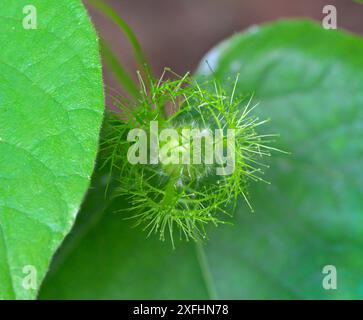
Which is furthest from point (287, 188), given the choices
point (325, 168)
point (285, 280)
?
point (285, 280)

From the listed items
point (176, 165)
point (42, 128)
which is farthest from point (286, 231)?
point (42, 128)

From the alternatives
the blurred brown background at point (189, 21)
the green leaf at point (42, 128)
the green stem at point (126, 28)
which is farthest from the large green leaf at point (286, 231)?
the blurred brown background at point (189, 21)

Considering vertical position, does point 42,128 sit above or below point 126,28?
below

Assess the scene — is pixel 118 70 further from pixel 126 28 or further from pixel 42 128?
pixel 42 128

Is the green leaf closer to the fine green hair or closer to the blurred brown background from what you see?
the fine green hair

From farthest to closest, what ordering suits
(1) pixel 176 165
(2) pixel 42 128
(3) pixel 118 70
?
(3) pixel 118 70
(1) pixel 176 165
(2) pixel 42 128

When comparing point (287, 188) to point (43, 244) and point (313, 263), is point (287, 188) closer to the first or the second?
point (313, 263)

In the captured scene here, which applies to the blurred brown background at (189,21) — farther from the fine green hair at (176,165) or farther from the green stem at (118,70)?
the fine green hair at (176,165)
